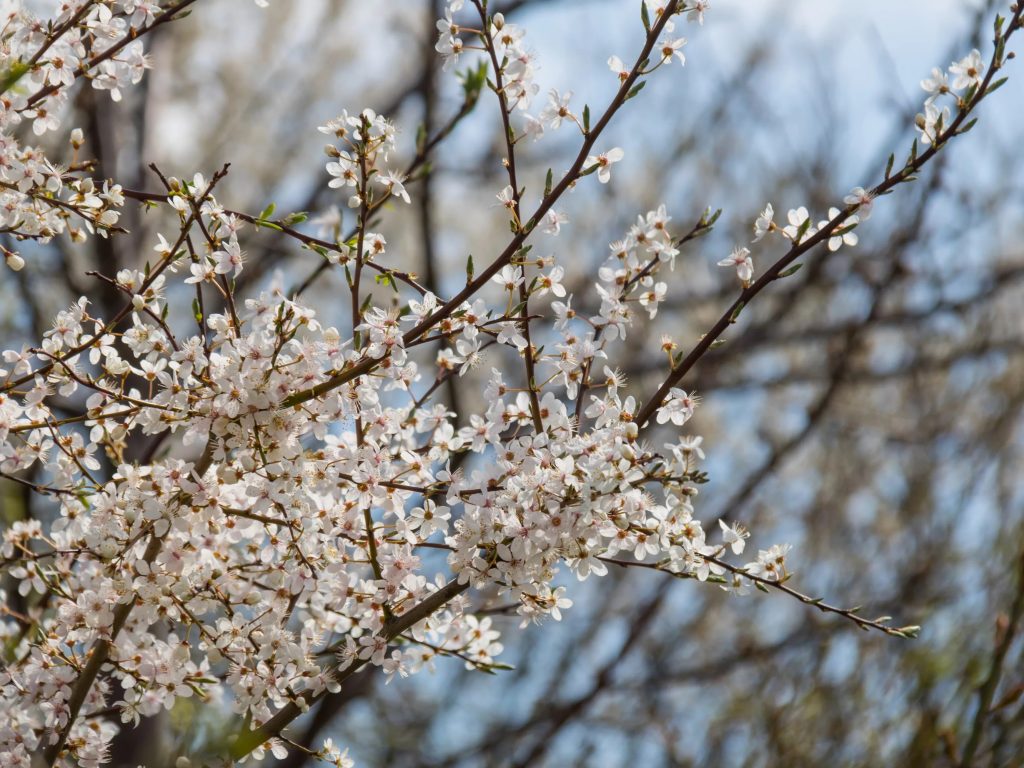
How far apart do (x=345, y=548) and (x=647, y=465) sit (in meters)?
0.76

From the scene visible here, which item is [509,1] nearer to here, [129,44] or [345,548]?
[129,44]

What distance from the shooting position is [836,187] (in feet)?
27.0

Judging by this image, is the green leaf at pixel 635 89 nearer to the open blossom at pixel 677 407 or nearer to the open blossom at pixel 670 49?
the open blossom at pixel 670 49

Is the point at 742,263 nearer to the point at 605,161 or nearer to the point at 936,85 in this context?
the point at 605,161

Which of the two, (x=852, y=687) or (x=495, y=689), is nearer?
(x=852, y=687)

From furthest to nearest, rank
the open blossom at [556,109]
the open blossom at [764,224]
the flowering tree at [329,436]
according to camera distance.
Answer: the open blossom at [556,109] < the open blossom at [764,224] < the flowering tree at [329,436]

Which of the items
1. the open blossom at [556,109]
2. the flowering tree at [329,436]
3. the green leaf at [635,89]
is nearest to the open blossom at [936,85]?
the flowering tree at [329,436]

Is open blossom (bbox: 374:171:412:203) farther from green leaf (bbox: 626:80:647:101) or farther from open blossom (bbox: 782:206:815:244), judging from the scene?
open blossom (bbox: 782:206:815:244)

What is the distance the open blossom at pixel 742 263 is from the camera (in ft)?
7.10

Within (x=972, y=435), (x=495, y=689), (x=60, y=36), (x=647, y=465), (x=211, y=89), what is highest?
(x=211, y=89)

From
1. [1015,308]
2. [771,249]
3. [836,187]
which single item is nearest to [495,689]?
[771,249]

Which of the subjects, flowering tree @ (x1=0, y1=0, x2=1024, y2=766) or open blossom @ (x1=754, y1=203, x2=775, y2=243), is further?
open blossom @ (x1=754, y1=203, x2=775, y2=243)

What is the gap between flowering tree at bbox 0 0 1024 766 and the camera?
205cm

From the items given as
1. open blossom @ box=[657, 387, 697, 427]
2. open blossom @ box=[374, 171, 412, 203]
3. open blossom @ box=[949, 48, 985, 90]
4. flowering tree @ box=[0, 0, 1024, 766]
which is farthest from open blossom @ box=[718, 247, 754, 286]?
open blossom @ box=[374, 171, 412, 203]
